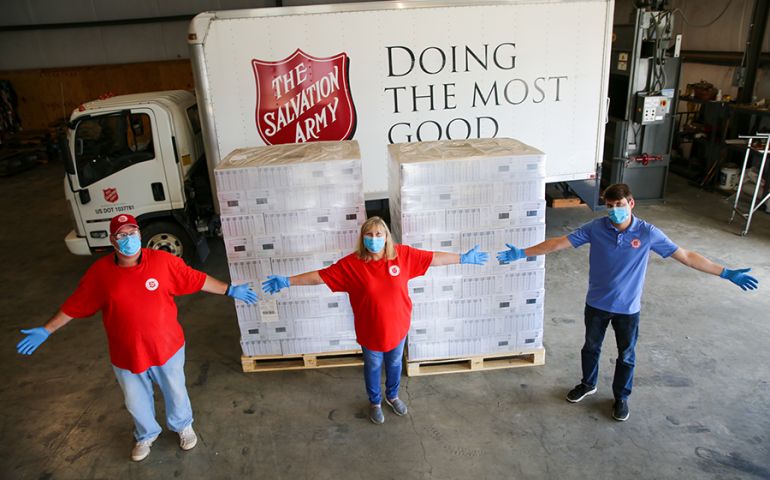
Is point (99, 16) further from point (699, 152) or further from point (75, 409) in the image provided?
point (699, 152)

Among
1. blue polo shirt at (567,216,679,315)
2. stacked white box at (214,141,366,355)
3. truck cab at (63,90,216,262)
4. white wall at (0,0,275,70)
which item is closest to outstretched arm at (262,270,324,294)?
stacked white box at (214,141,366,355)

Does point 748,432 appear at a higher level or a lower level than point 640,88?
lower

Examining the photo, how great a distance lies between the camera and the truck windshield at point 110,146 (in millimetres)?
7375

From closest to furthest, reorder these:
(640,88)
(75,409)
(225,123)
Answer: (75,409), (225,123), (640,88)

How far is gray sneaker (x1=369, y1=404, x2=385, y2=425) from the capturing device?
188 inches

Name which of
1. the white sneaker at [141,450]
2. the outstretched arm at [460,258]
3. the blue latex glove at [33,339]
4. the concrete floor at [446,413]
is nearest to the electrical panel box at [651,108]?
the concrete floor at [446,413]

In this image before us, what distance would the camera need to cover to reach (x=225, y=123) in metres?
7.14

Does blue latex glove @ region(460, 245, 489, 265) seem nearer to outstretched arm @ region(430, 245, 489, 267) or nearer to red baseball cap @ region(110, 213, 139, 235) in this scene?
outstretched arm @ region(430, 245, 489, 267)

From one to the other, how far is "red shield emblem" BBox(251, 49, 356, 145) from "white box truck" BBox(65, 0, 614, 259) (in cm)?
1

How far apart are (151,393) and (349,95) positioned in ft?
14.9

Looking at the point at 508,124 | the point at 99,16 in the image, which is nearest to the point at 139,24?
the point at 99,16

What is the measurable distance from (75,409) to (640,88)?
1019 centimetres

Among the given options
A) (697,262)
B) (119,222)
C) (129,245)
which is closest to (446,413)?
(697,262)

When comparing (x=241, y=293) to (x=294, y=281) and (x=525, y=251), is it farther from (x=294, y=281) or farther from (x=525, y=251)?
(x=525, y=251)
